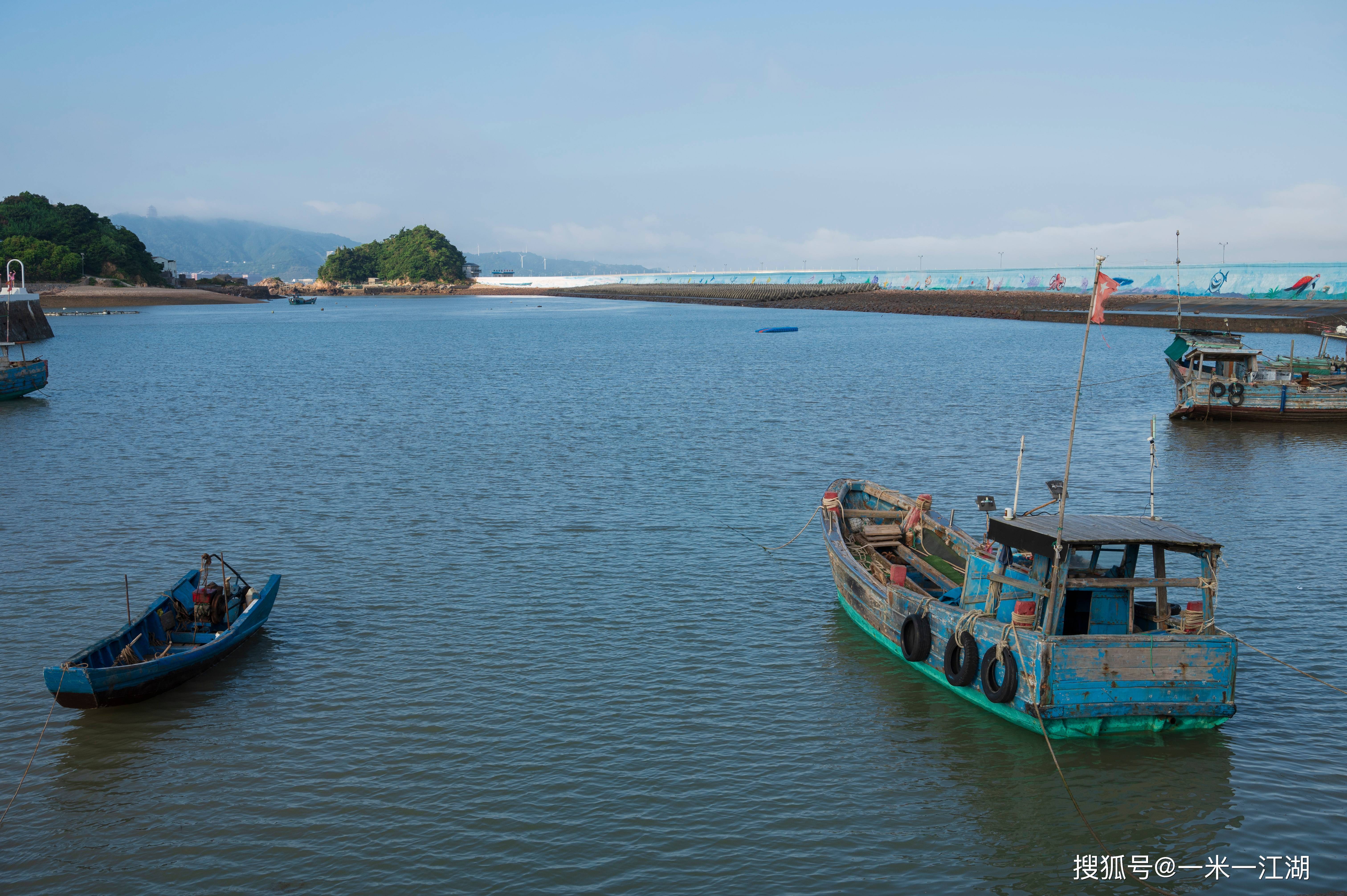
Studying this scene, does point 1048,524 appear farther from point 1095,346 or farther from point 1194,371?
point 1095,346

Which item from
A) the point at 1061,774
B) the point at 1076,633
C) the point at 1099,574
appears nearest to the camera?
the point at 1061,774

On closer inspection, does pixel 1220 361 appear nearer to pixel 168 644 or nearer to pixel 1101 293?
pixel 1101 293

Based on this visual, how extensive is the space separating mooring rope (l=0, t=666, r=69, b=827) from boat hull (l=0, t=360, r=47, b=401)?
45064 millimetres

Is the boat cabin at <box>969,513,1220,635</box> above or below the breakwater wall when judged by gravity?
below

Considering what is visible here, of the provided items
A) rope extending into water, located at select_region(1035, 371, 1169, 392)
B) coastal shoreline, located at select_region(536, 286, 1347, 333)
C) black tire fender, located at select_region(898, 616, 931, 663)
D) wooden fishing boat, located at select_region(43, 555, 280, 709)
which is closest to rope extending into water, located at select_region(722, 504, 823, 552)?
black tire fender, located at select_region(898, 616, 931, 663)

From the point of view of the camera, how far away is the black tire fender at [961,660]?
1486 centimetres

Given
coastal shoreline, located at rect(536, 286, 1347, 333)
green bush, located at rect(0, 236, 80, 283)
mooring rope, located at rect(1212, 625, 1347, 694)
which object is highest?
green bush, located at rect(0, 236, 80, 283)

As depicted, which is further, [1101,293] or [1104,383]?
[1104,383]

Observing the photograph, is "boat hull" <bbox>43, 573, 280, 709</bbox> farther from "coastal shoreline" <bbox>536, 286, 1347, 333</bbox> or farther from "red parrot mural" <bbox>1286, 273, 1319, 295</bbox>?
"red parrot mural" <bbox>1286, 273, 1319, 295</bbox>

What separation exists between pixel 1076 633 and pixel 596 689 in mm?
7708

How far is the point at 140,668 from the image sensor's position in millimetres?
15219

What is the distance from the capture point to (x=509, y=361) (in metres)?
81.2

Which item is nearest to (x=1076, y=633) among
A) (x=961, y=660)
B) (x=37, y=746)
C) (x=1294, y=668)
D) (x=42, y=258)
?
(x=961, y=660)

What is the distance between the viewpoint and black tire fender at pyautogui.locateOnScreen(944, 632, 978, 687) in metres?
14.9
